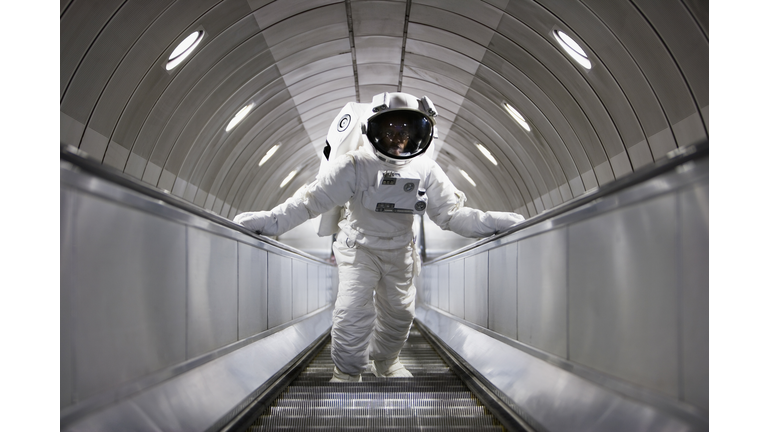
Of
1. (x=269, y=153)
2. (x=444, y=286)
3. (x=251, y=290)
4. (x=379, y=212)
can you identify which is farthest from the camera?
(x=269, y=153)

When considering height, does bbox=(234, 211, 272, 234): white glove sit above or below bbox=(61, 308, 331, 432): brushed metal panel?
above

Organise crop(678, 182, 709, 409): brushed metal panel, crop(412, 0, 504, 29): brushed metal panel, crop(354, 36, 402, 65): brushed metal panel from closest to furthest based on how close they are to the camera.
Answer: crop(678, 182, 709, 409): brushed metal panel
crop(412, 0, 504, 29): brushed metal panel
crop(354, 36, 402, 65): brushed metal panel

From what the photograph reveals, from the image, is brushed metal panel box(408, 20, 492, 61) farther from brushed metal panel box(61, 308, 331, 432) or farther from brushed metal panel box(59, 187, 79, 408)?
brushed metal panel box(59, 187, 79, 408)

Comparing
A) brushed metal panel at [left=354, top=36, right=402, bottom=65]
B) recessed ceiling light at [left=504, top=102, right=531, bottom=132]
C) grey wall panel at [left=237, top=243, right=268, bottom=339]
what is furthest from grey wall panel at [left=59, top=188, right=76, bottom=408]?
recessed ceiling light at [left=504, top=102, right=531, bottom=132]

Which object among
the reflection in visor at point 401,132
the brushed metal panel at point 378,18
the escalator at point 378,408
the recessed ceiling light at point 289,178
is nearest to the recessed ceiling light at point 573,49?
the brushed metal panel at point 378,18

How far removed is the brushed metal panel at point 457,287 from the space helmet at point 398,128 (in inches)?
103

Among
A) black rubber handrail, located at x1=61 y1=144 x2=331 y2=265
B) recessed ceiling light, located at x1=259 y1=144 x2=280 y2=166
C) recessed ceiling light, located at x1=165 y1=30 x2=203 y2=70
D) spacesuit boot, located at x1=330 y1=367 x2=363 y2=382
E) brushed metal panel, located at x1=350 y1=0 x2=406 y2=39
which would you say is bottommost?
spacesuit boot, located at x1=330 y1=367 x2=363 y2=382

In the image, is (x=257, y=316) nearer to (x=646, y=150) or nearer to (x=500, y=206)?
(x=646, y=150)

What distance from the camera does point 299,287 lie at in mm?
6945

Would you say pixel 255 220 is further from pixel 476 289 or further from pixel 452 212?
pixel 476 289

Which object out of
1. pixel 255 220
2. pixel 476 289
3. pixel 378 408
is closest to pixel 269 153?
pixel 476 289

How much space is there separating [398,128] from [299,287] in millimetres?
3261

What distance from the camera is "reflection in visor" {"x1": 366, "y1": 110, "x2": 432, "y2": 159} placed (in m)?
4.47

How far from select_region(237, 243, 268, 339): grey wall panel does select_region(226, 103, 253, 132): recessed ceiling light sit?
621cm
